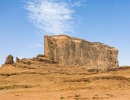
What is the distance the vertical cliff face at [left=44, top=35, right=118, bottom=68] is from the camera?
409ft

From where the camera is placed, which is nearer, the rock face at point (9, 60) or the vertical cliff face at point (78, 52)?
the rock face at point (9, 60)

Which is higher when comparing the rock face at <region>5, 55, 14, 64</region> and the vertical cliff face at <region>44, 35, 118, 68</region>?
the vertical cliff face at <region>44, 35, 118, 68</region>

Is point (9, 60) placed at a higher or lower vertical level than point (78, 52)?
lower

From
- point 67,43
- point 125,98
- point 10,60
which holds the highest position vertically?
point 67,43

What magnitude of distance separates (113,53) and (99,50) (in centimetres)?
1050

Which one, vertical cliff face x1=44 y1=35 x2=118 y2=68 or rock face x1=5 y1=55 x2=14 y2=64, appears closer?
rock face x1=5 y1=55 x2=14 y2=64

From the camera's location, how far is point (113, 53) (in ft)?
543

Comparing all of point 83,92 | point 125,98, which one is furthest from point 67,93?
point 125,98

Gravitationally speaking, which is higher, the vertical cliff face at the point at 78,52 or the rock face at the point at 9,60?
the vertical cliff face at the point at 78,52

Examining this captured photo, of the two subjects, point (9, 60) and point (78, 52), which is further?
point (78, 52)

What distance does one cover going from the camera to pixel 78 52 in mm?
143500

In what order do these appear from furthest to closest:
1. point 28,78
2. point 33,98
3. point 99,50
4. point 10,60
Answer: point 99,50 < point 10,60 < point 28,78 < point 33,98

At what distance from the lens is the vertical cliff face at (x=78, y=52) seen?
125m

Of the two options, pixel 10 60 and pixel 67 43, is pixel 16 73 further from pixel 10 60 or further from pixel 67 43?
pixel 67 43
